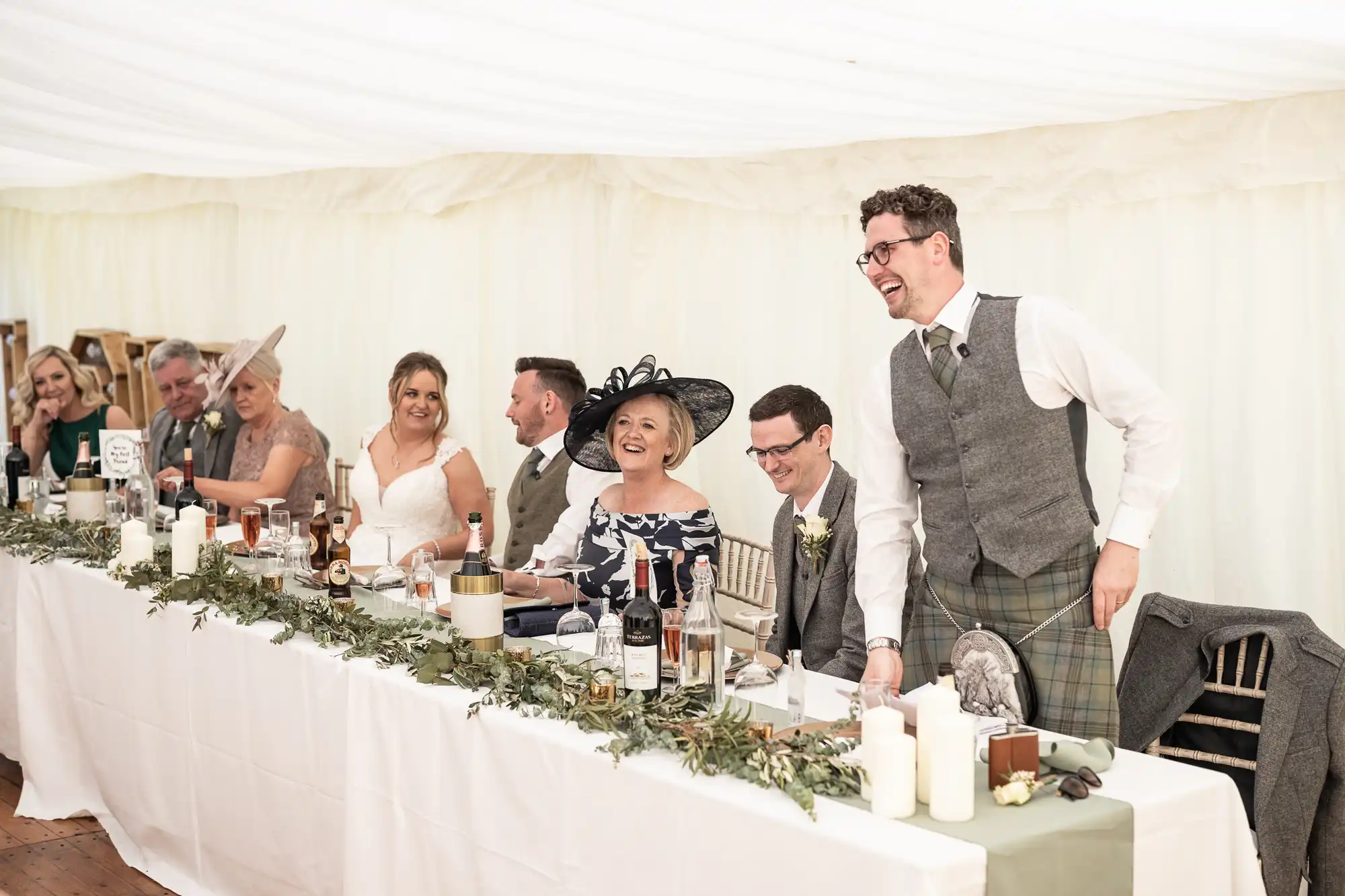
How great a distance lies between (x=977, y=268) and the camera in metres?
4.08

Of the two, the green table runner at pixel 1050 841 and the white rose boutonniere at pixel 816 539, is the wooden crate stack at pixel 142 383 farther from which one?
the green table runner at pixel 1050 841

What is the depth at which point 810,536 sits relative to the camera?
3041 mm

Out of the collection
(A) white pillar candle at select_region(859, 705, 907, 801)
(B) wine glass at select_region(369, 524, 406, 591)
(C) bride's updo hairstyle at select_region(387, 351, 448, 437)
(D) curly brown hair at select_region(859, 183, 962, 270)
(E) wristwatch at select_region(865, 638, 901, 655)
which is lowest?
(B) wine glass at select_region(369, 524, 406, 591)

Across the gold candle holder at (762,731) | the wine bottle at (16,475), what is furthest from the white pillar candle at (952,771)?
the wine bottle at (16,475)

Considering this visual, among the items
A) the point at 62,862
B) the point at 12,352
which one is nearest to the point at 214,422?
the point at 62,862

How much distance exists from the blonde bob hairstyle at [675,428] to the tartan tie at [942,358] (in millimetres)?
1114

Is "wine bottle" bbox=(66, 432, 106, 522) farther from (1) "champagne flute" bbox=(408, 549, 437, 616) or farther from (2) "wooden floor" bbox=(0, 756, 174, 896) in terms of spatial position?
(1) "champagne flute" bbox=(408, 549, 437, 616)

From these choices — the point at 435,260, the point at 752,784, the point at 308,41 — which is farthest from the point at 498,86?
the point at 435,260

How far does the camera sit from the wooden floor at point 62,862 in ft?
11.7

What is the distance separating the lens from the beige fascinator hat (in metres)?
4.88

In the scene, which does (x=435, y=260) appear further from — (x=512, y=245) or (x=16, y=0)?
(x=16, y=0)

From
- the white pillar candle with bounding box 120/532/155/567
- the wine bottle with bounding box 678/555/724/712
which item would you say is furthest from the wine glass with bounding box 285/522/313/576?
the wine bottle with bounding box 678/555/724/712

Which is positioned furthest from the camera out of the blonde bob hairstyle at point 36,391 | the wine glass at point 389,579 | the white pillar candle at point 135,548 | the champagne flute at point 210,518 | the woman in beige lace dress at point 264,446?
the blonde bob hairstyle at point 36,391

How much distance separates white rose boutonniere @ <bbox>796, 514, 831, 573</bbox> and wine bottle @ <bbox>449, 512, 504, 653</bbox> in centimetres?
73
